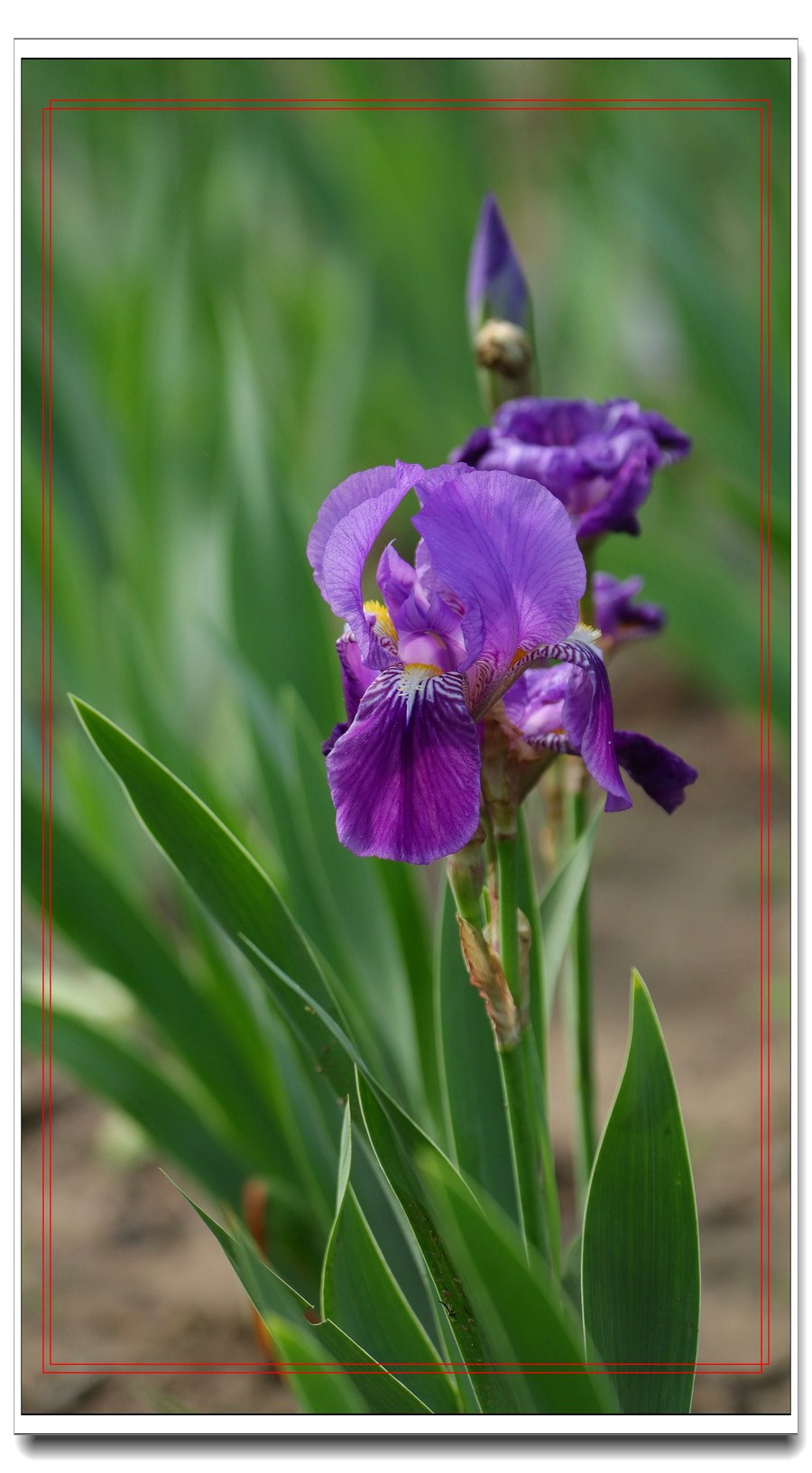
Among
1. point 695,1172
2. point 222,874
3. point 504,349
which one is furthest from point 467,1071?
point 695,1172

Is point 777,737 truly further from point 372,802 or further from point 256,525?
point 372,802

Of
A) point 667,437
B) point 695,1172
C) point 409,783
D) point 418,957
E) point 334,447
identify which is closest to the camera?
point 409,783

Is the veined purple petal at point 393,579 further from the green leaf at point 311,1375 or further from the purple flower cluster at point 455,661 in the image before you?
the green leaf at point 311,1375

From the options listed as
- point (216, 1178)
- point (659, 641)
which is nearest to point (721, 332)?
point (659, 641)

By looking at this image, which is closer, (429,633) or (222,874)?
(429,633)

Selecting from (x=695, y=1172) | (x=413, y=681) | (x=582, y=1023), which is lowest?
(x=695, y=1172)

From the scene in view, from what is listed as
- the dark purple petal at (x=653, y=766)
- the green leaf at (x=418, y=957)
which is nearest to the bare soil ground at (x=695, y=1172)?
the green leaf at (x=418, y=957)

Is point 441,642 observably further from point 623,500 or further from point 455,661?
point 623,500
